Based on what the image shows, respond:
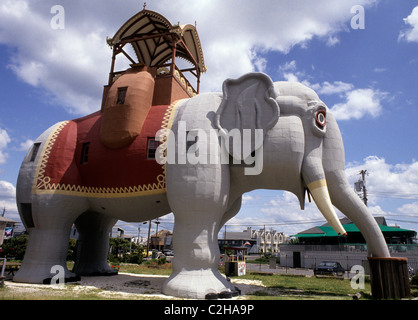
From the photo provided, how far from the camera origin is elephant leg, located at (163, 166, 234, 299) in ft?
26.2

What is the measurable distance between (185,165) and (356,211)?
4.86 metres

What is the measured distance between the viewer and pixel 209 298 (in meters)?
7.49

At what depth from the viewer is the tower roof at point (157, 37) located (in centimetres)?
1238

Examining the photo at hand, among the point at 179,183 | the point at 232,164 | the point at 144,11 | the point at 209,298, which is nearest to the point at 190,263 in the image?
the point at 209,298

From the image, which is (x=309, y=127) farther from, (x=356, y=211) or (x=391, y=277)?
(x=391, y=277)

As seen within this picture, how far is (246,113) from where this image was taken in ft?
29.2

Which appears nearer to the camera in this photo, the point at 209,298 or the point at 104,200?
the point at 209,298

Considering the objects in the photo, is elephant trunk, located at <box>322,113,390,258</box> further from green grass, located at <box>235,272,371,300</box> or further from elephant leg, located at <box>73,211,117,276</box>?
elephant leg, located at <box>73,211,117,276</box>

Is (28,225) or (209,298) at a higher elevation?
(28,225)

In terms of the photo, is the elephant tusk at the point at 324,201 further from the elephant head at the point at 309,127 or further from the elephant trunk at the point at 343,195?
the elephant trunk at the point at 343,195

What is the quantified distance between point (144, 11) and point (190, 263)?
9.89 m

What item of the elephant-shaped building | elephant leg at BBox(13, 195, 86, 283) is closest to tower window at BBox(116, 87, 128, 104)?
the elephant-shaped building

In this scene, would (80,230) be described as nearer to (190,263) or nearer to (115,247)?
(190,263)

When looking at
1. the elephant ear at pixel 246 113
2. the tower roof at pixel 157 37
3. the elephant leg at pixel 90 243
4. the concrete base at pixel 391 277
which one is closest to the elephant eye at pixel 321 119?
the elephant ear at pixel 246 113
